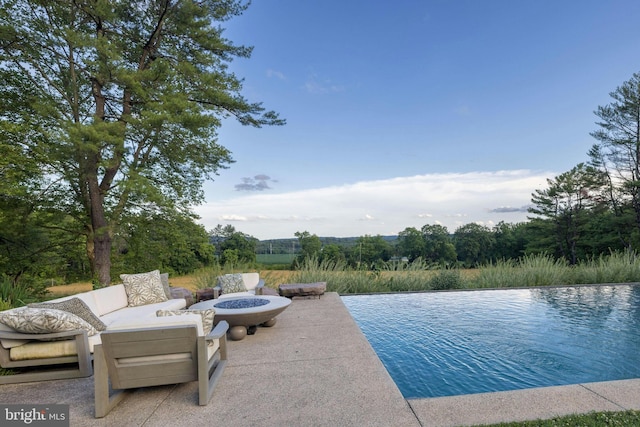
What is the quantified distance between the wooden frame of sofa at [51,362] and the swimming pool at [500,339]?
2.86 m

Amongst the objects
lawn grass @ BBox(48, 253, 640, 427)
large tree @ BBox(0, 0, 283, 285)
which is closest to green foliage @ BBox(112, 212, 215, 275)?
large tree @ BBox(0, 0, 283, 285)

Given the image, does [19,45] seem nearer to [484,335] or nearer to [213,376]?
[213,376]

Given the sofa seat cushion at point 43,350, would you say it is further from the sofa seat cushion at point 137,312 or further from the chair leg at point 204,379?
the chair leg at point 204,379

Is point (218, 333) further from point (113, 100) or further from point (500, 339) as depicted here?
point (113, 100)

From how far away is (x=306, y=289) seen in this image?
6469 mm

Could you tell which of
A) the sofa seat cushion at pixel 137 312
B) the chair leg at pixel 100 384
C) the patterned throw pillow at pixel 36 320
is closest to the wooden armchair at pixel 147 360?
the chair leg at pixel 100 384

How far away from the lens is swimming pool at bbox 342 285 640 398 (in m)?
2.97

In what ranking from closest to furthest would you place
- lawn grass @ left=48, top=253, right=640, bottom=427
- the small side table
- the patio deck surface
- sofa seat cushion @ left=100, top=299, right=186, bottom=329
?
the patio deck surface
sofa seat cushion @ left=100, top=299, right=186, bottom=329
the small side table
lawn grass @ left=48, top=253, right=640, bottom=427

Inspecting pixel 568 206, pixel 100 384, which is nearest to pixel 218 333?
pixel 100 384

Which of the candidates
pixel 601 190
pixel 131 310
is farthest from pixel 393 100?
pixel 601 190

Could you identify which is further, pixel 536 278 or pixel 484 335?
pixel 536 278

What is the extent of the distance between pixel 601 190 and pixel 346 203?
59.6 ft

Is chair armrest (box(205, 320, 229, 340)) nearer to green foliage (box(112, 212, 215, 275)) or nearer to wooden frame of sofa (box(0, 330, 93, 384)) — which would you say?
wooden frame of sofa (box(0, 330, 93, 384))

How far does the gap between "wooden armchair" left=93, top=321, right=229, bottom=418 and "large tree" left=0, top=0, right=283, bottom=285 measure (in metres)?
6.51
